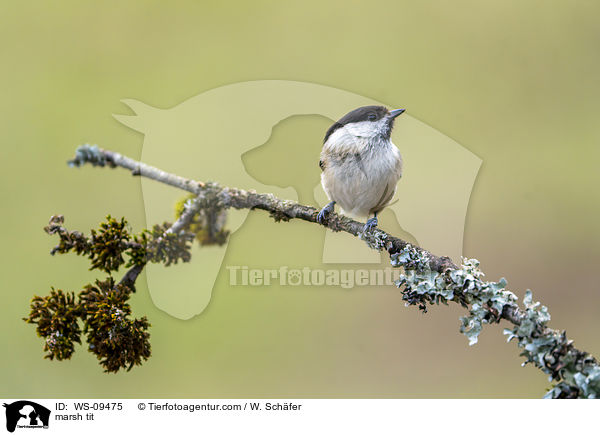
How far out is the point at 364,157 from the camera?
4.99 ft

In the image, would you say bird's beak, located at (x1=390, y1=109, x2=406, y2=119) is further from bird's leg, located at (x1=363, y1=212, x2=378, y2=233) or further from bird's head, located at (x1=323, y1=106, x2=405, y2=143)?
bird's leg, located at (x1=363, y1=212, x2=378, y2=233)

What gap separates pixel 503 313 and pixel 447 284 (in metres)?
0.13

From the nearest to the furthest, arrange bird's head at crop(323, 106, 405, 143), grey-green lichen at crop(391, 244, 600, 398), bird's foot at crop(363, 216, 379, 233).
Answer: grey-green lichen at crop(391, 244, 600, 398) → bird's foot at crop(363, 216, 379, 233) → bird's head at crop(323, 106, 405, 143)

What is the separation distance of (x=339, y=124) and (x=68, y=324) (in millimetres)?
926

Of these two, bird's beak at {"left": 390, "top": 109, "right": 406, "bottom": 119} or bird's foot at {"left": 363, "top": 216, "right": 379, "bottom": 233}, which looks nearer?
bird's foot at {"left": 363, "top": 216, "right": 379, "bottom": 233}

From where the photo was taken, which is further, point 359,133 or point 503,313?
point 359,133

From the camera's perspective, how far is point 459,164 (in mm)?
1844

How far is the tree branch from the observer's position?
0.88 metres

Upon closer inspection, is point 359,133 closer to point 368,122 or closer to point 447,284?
point 368,122

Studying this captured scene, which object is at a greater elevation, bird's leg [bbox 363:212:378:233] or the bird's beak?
the bird's beak
